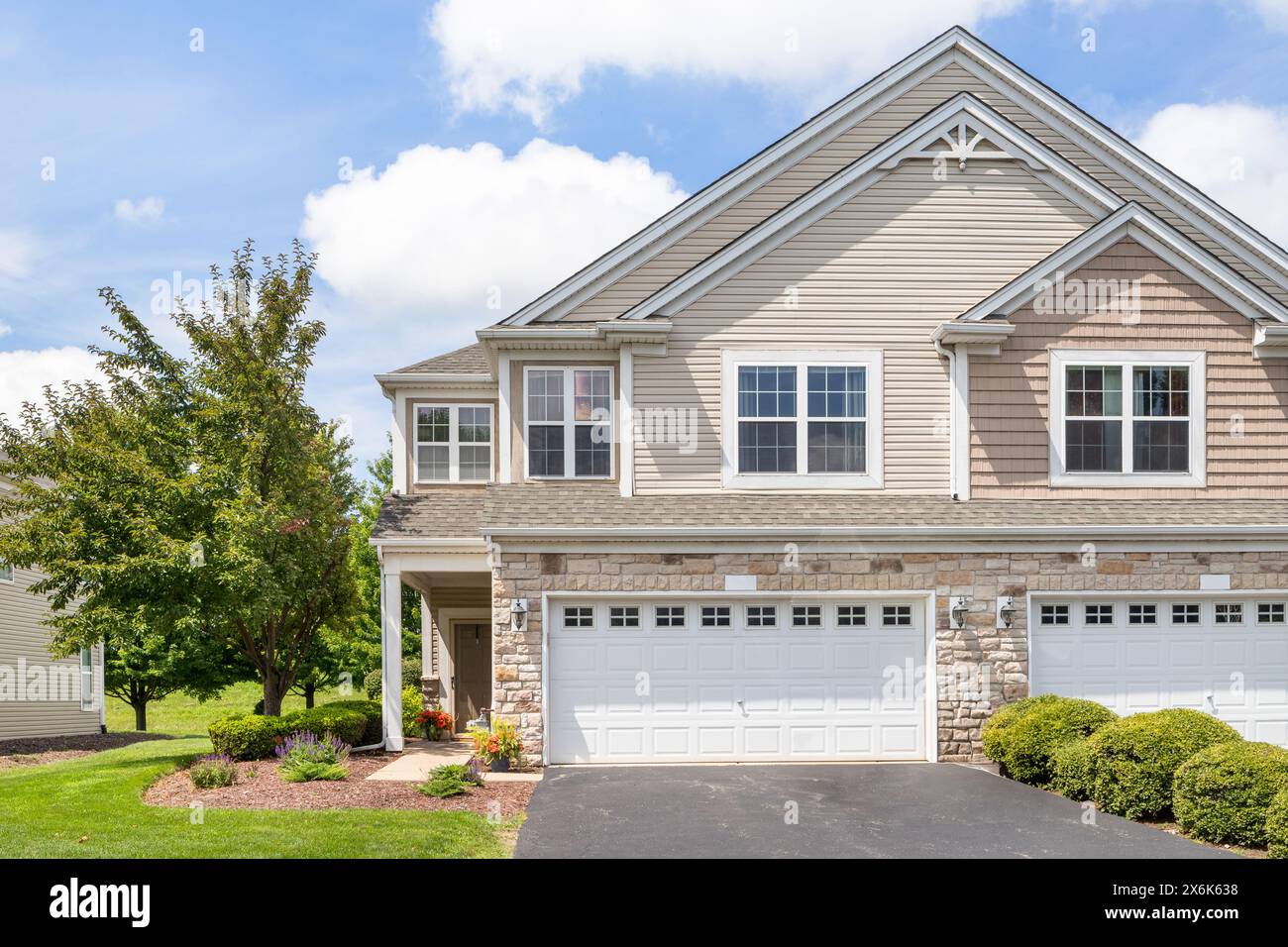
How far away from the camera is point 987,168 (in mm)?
16516

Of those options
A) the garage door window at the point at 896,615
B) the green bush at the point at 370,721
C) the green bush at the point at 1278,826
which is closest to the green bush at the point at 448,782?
the green bush at the point at 370,721

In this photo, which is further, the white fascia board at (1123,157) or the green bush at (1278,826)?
the white fascia board at (1123,157)

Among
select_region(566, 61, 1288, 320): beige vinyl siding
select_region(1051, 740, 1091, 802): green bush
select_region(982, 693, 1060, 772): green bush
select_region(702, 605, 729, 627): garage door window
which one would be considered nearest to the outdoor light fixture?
select_region(982, 693, 1060, 772): green bush

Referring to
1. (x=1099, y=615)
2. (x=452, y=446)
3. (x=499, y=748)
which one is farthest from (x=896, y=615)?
(x=452, y=446)

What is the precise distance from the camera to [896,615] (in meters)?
14.8

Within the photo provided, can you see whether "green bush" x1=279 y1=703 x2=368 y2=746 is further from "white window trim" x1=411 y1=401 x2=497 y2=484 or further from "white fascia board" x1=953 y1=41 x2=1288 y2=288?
"white fascia board" x1=953 y1=41 x2=1288 y2=288

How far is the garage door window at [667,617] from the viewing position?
48.0 feet

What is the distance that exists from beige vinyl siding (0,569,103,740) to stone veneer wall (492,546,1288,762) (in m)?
12.7

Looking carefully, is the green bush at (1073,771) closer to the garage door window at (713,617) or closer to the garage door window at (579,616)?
the garage door window at (713,617)

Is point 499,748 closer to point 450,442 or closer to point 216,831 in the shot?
point 216,831

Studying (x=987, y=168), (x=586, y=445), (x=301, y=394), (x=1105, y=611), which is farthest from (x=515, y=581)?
(x=987, y=168)

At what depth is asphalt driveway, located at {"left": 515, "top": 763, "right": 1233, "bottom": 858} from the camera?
9562 mm

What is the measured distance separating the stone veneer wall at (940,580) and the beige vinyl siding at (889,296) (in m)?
1.52
